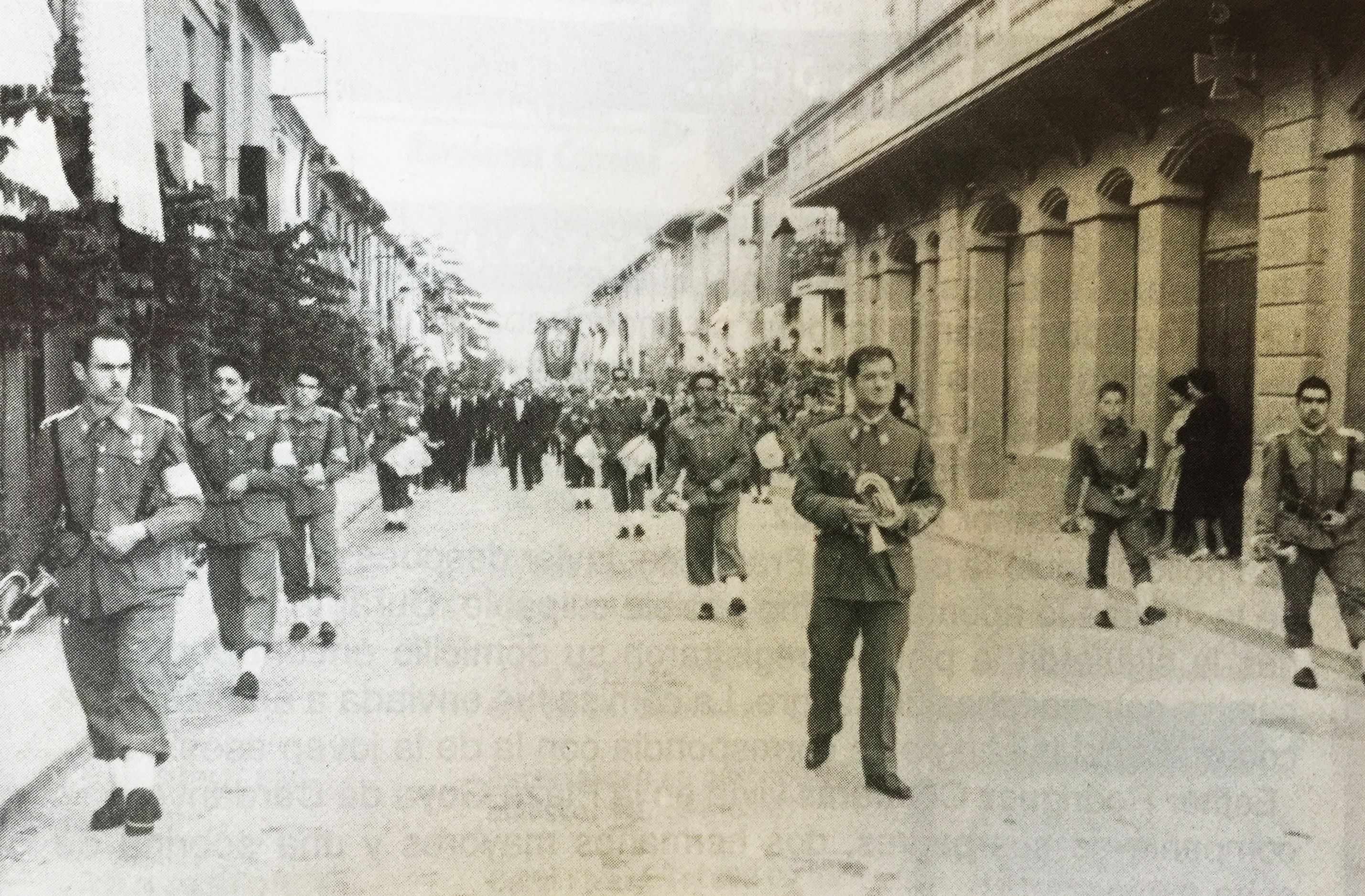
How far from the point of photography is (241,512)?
789cm

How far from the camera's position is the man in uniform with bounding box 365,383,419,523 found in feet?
56.0

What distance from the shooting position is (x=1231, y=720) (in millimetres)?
6816

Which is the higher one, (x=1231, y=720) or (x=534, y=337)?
(x=534, y=337)

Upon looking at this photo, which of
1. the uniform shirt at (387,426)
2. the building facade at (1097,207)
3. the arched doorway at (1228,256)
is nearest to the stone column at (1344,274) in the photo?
the building facade at (1097,207)

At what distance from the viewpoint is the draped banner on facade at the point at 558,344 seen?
18250 millimetres

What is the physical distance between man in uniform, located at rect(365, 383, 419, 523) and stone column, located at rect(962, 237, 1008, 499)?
23.7 ft

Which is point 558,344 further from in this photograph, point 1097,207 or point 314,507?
point 314,507

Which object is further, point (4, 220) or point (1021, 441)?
point (1021, 441)

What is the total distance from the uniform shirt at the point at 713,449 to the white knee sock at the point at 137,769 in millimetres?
5359

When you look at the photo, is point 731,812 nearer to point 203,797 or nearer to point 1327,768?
point 203,797

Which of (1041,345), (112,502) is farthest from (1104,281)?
(112,502)

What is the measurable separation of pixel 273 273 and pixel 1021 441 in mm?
6309

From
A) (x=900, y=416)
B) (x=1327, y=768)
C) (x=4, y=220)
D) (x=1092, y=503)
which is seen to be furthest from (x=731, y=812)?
(x=1092, y=503)

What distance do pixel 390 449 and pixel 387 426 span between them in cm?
36
